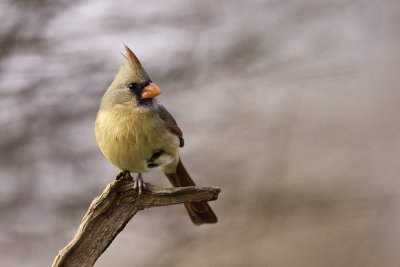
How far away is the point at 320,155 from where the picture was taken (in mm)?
2766

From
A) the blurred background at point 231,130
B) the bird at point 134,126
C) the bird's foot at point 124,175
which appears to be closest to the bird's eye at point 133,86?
the bird at point 134,126

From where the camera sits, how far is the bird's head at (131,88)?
5.08ft

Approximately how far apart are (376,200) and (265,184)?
44 cm

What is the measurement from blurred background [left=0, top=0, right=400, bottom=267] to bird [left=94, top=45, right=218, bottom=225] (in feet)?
3.55

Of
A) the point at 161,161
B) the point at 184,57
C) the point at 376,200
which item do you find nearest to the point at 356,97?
the point at 376,200

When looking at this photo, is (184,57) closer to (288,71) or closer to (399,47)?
(288,71)

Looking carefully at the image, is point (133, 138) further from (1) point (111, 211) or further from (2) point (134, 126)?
(1) point (111, 211)

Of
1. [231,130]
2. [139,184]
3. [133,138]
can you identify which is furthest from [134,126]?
[231,130]

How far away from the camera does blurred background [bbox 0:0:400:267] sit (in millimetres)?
2686

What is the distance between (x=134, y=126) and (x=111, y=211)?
0.21 metres

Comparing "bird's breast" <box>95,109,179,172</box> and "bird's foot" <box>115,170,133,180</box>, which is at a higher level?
"bird's breast" <box>95,109,179,172</box>

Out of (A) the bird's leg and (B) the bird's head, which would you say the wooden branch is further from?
(B) the bird's head

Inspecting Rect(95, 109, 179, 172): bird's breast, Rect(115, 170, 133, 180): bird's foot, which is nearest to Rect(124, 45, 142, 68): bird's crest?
Rect(95, 109, 179, 172): bird's breast

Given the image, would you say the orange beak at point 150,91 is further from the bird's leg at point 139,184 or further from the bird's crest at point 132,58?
the bird's leg at point 139,184
